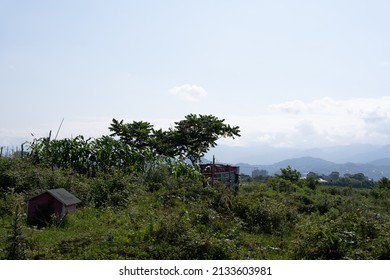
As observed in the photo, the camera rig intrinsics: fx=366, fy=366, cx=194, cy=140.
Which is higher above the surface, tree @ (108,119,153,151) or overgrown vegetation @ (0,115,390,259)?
tree @ (108,119,153,151)

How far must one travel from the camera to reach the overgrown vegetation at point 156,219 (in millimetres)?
7582

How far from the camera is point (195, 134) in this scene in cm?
2759

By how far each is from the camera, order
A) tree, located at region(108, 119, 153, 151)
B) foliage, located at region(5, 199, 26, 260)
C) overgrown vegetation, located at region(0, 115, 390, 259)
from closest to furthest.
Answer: foliage, located at region(5, 199, 26, 260)
overgrown vegetation, located at region(0, 115, 390, 259)
tree, located at region(108, 119, 153, 151)

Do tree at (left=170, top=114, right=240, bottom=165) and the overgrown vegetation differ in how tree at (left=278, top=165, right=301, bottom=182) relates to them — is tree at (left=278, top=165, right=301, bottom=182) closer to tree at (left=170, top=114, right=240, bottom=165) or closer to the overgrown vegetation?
tree at (left=170, top=114, right=240, bottom=165)

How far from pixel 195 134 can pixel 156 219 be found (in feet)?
58.2

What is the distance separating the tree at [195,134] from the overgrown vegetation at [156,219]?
5.83 m

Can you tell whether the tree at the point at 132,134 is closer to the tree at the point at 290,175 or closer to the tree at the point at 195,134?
the tree at the point at 195,134

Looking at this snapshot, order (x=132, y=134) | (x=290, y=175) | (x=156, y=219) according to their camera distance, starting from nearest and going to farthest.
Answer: (x=156, y=219), (x=132, y=134), (x=290, y=175)

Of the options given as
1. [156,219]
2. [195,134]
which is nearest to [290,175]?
[195,134]

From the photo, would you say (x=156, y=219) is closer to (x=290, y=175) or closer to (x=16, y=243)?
(x=16, y=243)

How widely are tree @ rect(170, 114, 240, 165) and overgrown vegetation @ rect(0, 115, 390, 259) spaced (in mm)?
5832

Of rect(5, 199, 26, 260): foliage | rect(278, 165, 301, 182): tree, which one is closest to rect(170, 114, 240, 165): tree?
rect(278, 165, 301, 182): tree

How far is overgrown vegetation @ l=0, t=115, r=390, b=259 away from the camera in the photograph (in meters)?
7.58

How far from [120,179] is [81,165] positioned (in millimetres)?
5119
